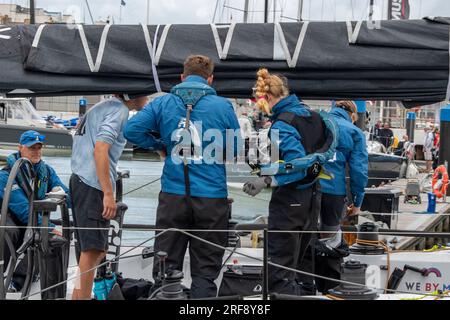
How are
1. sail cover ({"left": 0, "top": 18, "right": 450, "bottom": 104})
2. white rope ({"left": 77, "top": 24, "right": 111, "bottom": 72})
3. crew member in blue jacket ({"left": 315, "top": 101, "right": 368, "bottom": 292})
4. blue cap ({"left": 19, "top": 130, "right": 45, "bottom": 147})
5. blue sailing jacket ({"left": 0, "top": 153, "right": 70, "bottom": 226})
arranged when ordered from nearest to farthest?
sail cover ({"left": 0, "top": 18, "right": 450, "bottom": 104}) < white rope ({"left": 77, "top": 24, "right": 111, "bottom": 72}) < crew member in blue jacket ({"left": 315, "top": 101, "right": 368, "bottom": 292}) < blue sailing jacket ({"left": 0, "top": 153, "right": 70, "bottom": 226}) < blue cap ({"left": 19, "top": 130, "right": 45, "bottom": 147})

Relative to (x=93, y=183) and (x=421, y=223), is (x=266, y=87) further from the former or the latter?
(x=421, y=223)

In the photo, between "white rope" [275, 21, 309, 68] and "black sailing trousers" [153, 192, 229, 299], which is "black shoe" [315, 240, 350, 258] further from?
"white rope" [275, 21, 309, 68]

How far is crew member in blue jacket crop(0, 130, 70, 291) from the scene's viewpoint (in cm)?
538

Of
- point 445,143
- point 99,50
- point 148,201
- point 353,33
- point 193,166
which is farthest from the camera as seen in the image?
point 148,201

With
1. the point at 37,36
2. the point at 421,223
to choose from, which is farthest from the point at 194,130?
the point at 421,223

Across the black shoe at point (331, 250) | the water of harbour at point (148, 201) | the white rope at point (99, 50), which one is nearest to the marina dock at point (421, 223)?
the water of harbour at point (148, 201)

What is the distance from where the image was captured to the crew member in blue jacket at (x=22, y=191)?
538cm

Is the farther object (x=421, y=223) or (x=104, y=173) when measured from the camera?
(x=421, y=223)

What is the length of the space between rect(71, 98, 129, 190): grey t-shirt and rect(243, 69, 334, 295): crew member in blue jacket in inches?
31.7

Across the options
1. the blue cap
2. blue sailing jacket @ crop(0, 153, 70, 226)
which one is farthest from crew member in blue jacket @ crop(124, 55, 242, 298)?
the blue cap

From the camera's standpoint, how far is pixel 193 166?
425 centimetres

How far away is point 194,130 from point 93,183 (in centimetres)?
72

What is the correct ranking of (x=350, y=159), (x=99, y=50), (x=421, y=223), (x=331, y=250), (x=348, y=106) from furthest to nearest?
(x=421, y=223) < (x=348, y=106) < (x=350, y=159) < (x=331, y=250) < (x=99, y=50)
